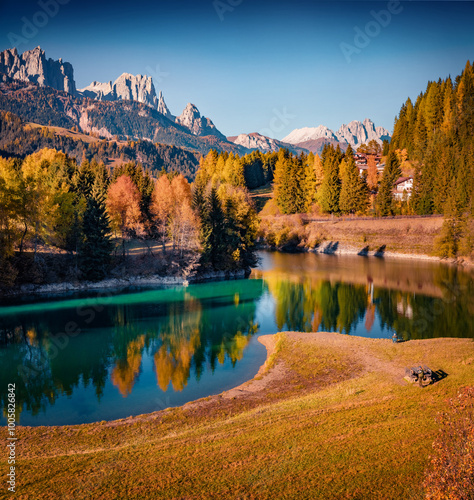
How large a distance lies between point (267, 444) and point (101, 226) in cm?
4452

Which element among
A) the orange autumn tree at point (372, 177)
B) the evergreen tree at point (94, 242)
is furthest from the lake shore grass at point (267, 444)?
the orange autumn tree at point (372, 177)

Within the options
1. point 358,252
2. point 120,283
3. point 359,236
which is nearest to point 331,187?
point 359,236

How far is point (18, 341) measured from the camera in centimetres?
3098

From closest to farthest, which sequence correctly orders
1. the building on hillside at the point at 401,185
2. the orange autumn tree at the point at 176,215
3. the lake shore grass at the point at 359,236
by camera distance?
the orange autumn tree at the point at 176,215 < the lake shore grass at the point at 359,236 < the building on hillside at the point at 401,185

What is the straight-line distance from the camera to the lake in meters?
21.7

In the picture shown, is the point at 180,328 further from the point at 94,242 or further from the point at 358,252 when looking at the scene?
the point at 358,252

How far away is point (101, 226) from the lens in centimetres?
5144

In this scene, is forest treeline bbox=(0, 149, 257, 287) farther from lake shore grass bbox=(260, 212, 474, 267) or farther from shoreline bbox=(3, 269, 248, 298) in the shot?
lake shore grass bbox=(260, 212, 474, 267)

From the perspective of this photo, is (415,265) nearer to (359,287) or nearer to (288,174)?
(359,287)

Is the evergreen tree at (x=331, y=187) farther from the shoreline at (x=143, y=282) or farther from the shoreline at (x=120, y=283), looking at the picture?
the shoreline at (x=120, y=283)

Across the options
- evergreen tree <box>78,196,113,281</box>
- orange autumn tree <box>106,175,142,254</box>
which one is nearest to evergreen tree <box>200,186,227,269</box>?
orange autumn tree <box>106,175,142,254</box>

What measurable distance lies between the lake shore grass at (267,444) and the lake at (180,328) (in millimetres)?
3231

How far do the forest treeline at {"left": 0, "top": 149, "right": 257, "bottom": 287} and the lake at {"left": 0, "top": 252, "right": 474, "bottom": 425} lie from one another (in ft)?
17.3

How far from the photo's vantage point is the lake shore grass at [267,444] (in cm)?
1016
